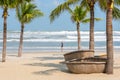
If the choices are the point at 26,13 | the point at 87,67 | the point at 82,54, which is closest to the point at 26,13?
the point at 26,13

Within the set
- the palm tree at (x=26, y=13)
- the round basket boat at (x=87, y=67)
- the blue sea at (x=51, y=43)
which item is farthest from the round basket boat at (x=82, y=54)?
the blue sea at (x=51, y=43)

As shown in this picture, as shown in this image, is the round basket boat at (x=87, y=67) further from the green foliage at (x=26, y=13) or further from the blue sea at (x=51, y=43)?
the blue sea at (x=51, y=43)

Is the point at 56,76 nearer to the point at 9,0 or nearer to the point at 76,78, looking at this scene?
the point at 76,78

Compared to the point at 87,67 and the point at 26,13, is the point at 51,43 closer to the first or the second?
the point at 26,13

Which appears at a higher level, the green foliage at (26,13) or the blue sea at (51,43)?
the green foliage at (26,13)

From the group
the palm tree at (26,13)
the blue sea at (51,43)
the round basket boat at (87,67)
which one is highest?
the palm tree at (26,13)

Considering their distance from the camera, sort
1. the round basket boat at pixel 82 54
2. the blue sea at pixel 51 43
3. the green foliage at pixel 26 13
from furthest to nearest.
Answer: the blue sea at pixel 51 43, the green foliage at pixel 26 13, the round basket boat at pixel 82 54

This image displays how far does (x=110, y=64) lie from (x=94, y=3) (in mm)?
7067

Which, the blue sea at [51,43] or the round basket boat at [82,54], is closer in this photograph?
the round basket boat at [82,54]

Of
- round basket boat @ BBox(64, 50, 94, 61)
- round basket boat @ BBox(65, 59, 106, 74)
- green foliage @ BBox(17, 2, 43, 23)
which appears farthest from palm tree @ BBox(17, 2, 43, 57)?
round basket boat @ BBox(65, 59, 106, 74)

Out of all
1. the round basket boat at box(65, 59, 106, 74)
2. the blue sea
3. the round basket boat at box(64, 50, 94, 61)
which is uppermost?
the blue sea

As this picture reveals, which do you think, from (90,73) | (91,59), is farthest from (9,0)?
(90,73)

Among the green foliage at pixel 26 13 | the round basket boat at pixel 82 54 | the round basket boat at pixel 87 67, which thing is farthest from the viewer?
the green foliage at pixel 26 13

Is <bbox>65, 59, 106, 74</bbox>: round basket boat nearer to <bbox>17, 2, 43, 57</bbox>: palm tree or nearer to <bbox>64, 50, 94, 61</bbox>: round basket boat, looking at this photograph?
<bbox>64, 50, 94, 61</bbox>: round basket boat
